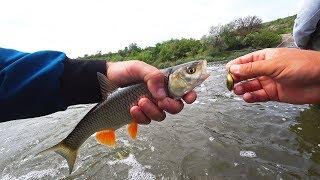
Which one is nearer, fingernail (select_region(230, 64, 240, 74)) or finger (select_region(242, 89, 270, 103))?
fingernail (select_region(230, 64, 240, 74))

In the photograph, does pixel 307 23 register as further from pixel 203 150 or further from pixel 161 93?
pixel 161 93

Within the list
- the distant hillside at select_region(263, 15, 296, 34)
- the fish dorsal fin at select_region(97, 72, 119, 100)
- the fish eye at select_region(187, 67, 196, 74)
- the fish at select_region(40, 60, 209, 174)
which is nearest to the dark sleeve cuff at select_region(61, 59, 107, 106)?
the fish at select_region(40, 60, 209, 174)

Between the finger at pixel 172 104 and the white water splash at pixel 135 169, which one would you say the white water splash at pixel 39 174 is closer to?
the white water splash at pixel 135 169

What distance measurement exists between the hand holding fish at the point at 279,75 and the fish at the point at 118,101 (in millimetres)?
486

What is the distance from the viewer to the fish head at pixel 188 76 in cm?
315

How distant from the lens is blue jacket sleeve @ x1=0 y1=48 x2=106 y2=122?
11.8ft

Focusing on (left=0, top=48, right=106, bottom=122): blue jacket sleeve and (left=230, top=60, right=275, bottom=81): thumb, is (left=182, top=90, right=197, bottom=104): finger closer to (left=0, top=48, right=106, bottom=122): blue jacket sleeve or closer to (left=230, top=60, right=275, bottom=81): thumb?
(left=230, top=60, right=275, bottom=81): thumb

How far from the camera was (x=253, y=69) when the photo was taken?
10.7ft

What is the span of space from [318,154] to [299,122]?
6.85 feet

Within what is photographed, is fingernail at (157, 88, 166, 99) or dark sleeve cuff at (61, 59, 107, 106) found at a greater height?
fingernail at (157, 88, 166, 99)

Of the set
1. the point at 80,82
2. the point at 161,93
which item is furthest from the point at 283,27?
the point at 161,93

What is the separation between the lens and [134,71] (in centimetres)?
396

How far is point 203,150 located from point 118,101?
3676 millimetres

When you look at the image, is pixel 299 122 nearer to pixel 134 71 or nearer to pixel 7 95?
pixel 134 71
